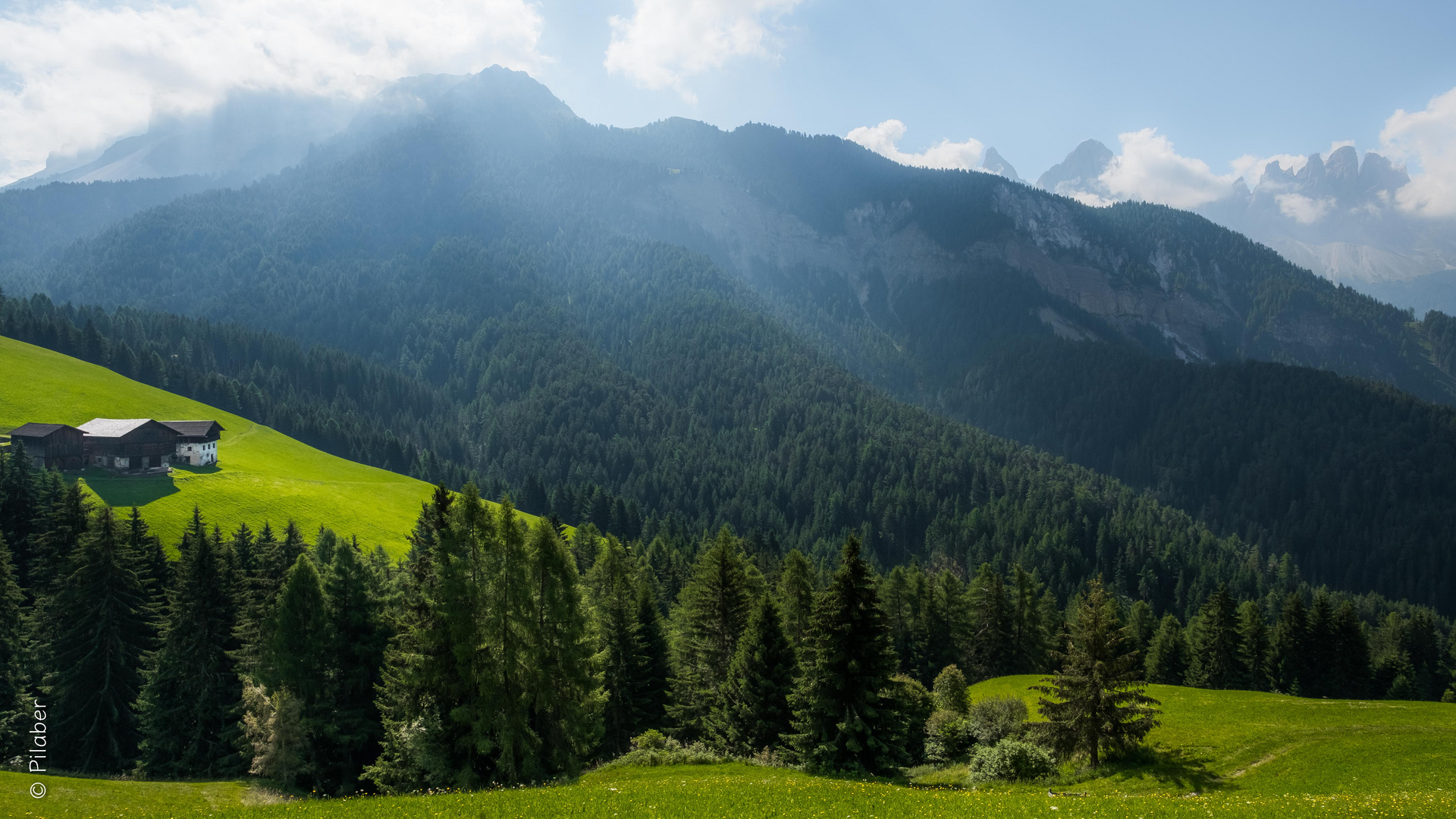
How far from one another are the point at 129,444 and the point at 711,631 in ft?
299

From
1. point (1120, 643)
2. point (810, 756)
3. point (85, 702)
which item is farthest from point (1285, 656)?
point (85, 702)

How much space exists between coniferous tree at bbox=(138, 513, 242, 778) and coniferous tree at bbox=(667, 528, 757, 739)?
92.6ft

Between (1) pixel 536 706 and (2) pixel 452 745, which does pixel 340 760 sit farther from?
(1) pixel 536 706

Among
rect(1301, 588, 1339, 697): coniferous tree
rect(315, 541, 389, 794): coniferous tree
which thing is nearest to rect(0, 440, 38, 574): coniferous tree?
rect(315, 541, 389, 794): coniferous tree

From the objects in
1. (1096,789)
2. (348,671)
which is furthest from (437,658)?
(1096,789)

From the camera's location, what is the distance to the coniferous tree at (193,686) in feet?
135

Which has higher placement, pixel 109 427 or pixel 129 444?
pixel 109 427

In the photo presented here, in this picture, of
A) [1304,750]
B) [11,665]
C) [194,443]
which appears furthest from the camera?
[194,443]

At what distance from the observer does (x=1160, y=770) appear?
31281 mm

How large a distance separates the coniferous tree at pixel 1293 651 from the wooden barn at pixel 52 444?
488 ft

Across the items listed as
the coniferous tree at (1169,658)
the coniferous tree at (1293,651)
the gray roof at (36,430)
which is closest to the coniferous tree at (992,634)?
the coniferous tree at (1169,658)

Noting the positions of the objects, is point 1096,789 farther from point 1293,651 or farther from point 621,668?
point 1293,651

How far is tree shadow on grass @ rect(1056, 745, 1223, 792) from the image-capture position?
29.7 m

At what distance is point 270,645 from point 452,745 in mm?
16414
